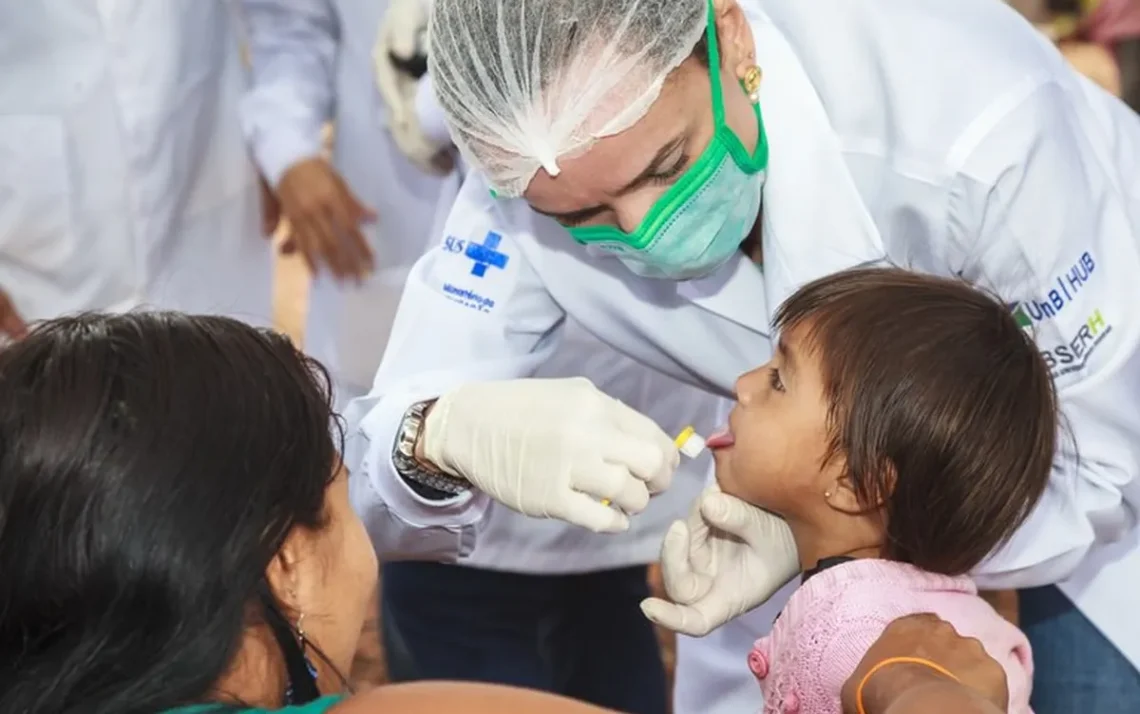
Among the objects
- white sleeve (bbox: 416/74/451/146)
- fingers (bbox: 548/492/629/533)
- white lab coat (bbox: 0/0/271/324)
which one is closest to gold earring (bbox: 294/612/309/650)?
fingers (bbox: 548/492/629/533)

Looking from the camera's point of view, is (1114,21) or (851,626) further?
(1114,21)

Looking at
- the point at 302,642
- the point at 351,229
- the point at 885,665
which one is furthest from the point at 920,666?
the point at 351,229

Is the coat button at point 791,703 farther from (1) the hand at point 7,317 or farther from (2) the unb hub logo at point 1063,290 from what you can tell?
(1) the hand at point 7,317

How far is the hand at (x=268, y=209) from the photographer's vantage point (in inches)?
74.2

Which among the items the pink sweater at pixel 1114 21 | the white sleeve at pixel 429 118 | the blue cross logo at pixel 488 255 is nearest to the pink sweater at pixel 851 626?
the blue cross logo at pixel 488 255

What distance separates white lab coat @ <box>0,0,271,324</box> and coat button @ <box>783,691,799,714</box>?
1.06m

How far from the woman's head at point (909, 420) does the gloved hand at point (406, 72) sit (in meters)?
0.72

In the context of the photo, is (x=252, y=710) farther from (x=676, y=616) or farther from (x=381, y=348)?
(x=381, y=348)

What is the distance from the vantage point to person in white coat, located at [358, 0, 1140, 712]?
3.31 ft

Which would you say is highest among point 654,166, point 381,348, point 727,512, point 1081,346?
point 654,166

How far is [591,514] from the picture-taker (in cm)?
99

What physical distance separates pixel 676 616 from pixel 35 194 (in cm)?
103

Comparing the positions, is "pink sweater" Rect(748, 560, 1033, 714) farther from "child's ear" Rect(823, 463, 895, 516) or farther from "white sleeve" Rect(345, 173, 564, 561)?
"white sleeve" Rect(345, 173, 564, 561)

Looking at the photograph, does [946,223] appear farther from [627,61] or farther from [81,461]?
[81,461]
